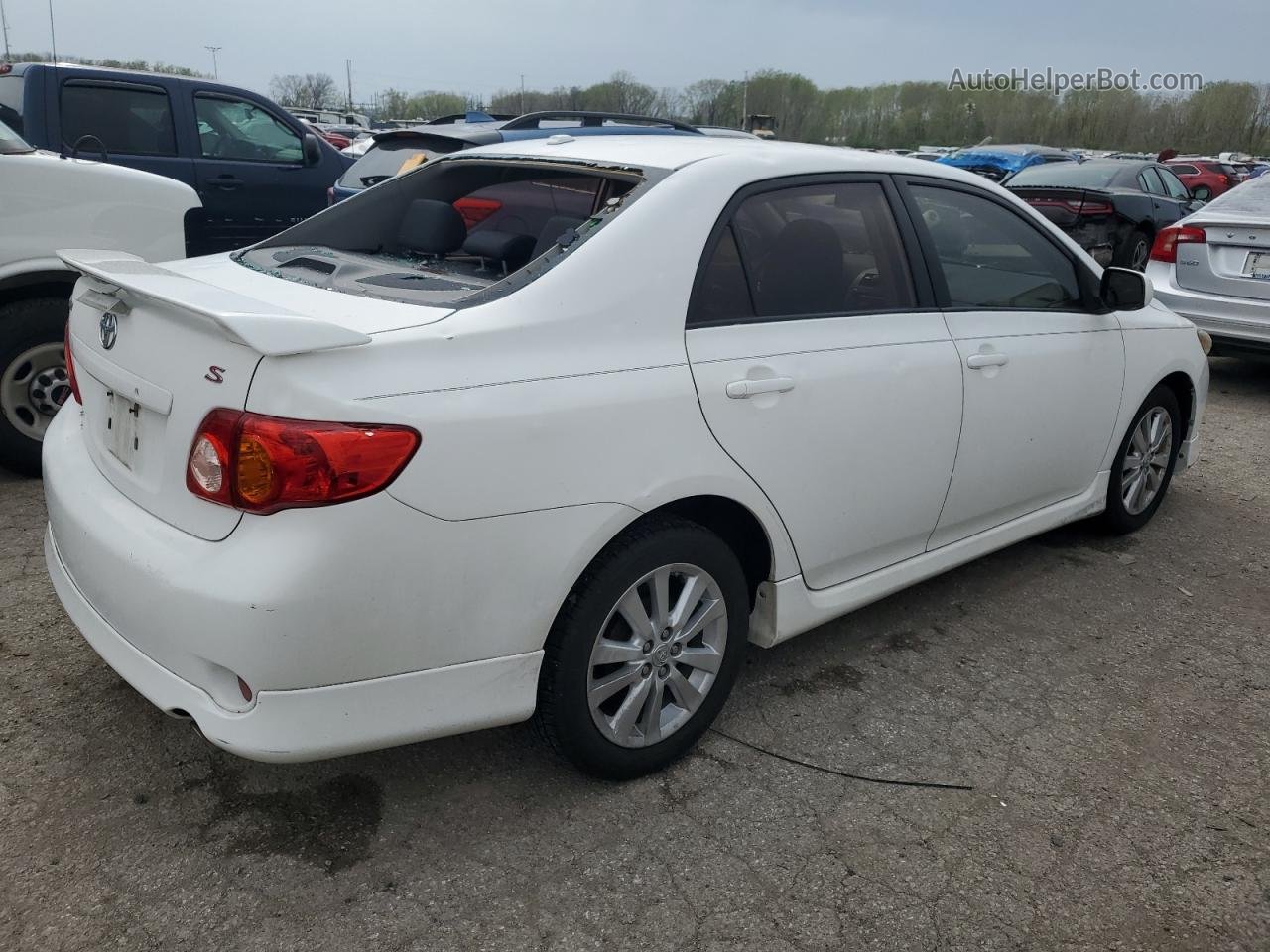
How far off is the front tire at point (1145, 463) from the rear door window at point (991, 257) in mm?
795

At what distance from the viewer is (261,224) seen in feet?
24.8

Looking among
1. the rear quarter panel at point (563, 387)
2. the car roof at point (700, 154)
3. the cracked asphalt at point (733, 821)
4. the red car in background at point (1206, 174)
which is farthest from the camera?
the red car in background at point (1206, 174)

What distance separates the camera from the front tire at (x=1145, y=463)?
438 cm

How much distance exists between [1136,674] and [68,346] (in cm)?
338

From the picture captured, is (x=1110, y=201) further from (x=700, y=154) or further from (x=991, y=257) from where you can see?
(x=700, y=154)

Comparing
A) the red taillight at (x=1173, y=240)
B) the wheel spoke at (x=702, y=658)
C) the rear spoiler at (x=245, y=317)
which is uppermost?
the rear spoiler at (x=245, y=317)

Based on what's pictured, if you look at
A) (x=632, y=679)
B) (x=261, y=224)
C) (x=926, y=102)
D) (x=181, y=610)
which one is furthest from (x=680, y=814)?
(x=926, y=102)

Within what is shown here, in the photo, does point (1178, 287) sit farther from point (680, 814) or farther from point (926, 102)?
point (926, 102)

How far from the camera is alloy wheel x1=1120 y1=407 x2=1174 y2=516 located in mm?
4438

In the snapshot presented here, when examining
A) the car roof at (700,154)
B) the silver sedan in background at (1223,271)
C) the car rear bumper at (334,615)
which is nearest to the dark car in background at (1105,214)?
the silver sedan in background at (1223,271)

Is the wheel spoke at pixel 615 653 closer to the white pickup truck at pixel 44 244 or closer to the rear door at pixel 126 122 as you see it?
the white pickup truck at pixel 44 244

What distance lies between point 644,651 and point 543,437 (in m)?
0.65

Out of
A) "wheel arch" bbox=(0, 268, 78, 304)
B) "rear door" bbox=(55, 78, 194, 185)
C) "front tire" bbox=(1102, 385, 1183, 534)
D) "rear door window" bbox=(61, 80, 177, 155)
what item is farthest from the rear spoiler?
"rear door window" bbox=(61, 80, 177, 155)

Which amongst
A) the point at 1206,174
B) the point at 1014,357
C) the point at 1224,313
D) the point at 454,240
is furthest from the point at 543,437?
the point at 1206,174
